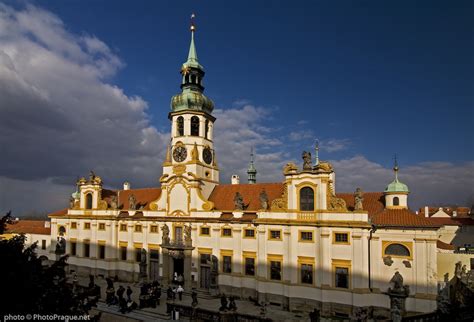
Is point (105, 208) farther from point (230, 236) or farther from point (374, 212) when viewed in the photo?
point (374, 212)

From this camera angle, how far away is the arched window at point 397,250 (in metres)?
26.2

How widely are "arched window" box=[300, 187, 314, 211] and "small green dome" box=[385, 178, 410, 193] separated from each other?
263 inches

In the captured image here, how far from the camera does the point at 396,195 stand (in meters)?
28.8

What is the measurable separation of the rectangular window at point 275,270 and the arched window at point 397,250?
9.14 meters

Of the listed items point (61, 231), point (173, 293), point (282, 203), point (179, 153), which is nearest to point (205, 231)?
point (173, 293)

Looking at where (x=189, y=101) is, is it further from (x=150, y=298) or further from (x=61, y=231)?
(x=61, y=231)

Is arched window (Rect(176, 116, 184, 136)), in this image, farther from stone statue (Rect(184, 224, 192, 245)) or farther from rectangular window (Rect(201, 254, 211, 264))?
rectangular window (Rect(201, 254, 211, 264))

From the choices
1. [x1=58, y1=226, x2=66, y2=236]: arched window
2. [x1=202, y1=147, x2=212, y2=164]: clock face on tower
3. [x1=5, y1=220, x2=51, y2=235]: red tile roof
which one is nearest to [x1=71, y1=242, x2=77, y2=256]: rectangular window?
[x1=58, y1=226, x2=66, y2=236]: arched window

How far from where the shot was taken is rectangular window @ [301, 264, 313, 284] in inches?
1124

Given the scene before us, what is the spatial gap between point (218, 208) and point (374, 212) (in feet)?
51.4

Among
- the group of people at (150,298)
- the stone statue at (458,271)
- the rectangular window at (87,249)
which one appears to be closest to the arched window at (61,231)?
the rectangular window at (87,249)

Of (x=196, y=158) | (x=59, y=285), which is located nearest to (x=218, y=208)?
(x=196, y=158)

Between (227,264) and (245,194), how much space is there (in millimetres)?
7649

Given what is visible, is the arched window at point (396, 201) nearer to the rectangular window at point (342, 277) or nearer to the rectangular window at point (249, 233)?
the rectangular window at point (342, 277)
